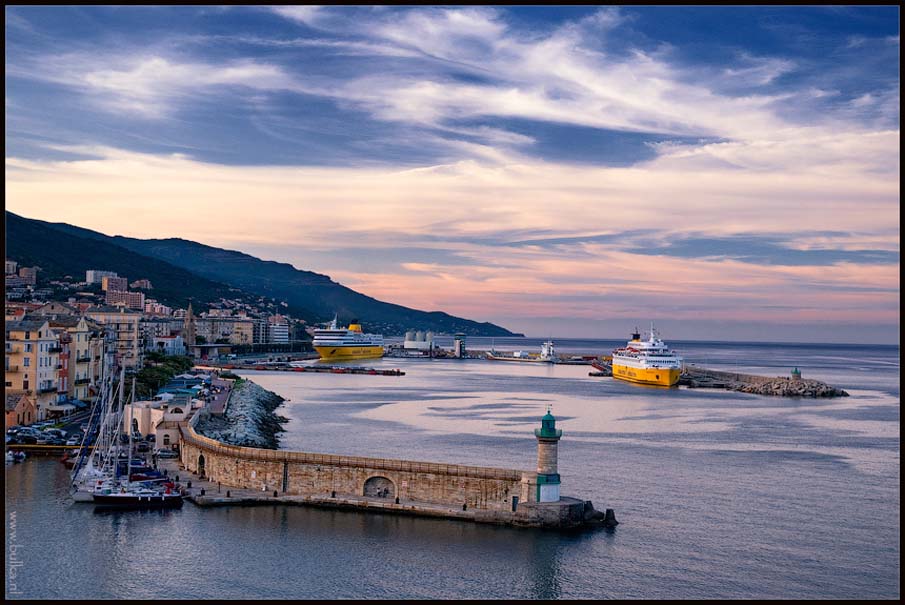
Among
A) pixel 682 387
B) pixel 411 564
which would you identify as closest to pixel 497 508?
pixel 411 564

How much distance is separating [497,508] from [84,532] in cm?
1231

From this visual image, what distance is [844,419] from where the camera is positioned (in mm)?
63281

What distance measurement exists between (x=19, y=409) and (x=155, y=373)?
24.3m

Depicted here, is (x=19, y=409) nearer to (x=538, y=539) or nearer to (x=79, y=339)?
(x=79, y=339)

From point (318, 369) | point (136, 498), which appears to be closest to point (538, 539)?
point (136, 498)

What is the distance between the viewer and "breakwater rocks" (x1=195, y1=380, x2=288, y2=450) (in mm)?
41062

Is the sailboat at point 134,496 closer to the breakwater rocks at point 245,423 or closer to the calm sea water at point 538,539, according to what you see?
the calm sea water at point 538,539

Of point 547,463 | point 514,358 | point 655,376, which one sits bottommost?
point 514,358

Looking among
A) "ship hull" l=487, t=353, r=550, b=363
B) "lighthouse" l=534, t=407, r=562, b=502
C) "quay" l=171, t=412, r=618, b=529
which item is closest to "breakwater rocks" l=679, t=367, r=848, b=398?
"ship hull" l=487, t=353, r=550, b=363

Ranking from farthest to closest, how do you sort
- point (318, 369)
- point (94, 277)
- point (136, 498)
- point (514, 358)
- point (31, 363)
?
point (94, 277) < point (514, 358) < point (318, 369) < point (31, 363) < point (136, 498)

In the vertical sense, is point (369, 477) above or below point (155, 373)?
below

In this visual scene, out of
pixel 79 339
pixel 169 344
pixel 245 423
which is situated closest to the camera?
pixel 245 423

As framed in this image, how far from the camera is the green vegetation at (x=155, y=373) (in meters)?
61.1

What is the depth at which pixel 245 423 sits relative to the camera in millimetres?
46562
